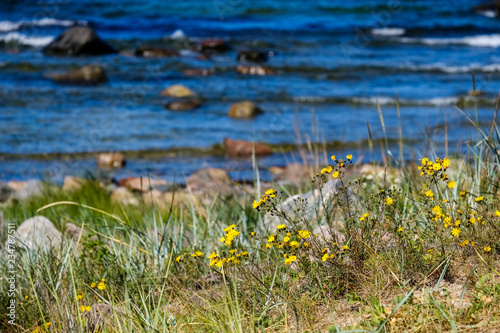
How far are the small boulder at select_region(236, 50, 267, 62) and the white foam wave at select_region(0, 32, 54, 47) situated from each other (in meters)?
6.04

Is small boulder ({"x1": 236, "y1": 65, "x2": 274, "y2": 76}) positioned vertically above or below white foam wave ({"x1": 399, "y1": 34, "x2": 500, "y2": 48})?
above

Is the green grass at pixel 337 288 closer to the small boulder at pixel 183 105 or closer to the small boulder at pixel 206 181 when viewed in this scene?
the small boulder at pixel 206 181

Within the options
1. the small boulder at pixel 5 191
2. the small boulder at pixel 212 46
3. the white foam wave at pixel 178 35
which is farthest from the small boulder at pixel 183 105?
the white foam wave at pixel 178 35

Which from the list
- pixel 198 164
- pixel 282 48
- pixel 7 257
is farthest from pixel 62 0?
pixel 7 257

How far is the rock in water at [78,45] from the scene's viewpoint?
15.0m

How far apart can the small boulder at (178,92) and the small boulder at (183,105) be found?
70cm

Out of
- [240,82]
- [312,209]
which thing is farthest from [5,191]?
[240,82]

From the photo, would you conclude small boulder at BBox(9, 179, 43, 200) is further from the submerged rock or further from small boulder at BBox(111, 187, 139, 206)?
the submerged rock

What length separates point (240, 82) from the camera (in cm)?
1234

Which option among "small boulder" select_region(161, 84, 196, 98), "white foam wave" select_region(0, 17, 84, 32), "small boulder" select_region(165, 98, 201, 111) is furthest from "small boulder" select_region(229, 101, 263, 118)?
"white foam wave" select_region(0, 17, 84, 32)

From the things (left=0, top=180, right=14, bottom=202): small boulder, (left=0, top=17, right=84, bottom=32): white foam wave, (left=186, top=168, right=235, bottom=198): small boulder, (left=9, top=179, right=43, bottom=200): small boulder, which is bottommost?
(left=186, top=168, right=235, bottom=198): small boulder

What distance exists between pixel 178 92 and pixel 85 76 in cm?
220

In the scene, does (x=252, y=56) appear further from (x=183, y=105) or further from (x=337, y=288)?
(x=337, y=288)

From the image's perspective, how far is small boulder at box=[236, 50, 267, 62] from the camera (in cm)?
1462
